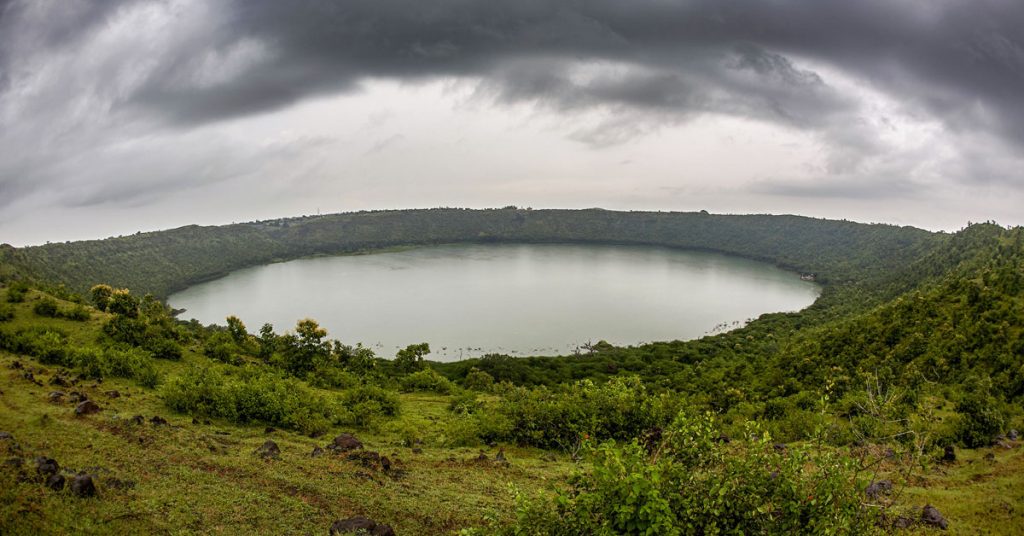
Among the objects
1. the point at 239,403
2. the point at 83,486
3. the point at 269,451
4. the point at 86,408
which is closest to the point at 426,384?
the point at 239,403

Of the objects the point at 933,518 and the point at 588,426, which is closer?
the point at 933,518

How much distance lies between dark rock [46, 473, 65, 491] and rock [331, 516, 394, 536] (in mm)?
5568

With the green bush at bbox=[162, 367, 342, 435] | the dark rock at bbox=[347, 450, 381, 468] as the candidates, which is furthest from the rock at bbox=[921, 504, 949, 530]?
the green bush at bbox=[162, 367, 342, 435]

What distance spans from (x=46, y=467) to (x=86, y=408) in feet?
20.8

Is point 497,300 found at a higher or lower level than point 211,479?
lower

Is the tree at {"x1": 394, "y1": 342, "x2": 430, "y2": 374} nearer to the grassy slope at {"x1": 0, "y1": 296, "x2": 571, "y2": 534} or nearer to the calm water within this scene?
the calm water

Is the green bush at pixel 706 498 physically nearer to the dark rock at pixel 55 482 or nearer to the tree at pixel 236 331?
the dark rock at pixel 55 482

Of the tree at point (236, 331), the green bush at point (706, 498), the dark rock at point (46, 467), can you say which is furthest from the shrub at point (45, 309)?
the green bush at point (706, 498)

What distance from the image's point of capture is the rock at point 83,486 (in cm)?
1046

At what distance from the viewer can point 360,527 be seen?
11.0m

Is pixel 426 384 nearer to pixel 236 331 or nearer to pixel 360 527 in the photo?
pixel 236 331

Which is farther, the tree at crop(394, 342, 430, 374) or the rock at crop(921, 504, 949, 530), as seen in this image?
the tree at crop(394, 342, 430, 374)

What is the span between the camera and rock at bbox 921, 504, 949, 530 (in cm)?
1038

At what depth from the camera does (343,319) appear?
8888cm
